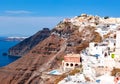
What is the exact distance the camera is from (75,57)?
5897 cm

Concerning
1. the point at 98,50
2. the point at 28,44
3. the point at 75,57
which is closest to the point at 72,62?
the point at 75,57

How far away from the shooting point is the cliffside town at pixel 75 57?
45875 millimetres

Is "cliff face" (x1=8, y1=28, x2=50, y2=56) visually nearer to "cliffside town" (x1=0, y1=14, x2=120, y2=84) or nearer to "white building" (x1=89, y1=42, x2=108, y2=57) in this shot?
"cliffside town" (x1=0, y1=14, x2=120, y2=84)

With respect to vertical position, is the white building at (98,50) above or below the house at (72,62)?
above

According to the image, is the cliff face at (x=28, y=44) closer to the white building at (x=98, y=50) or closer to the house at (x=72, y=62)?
the house at (x=72, y=62)

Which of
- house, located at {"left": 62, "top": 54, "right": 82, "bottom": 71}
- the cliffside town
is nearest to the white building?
the cliffside town

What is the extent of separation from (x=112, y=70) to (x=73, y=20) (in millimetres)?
53170

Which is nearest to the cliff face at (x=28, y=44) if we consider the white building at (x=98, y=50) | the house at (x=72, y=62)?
the house at (x=72, y=62)

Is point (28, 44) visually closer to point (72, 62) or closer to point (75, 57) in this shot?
point (72, 62)

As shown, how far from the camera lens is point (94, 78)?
4428 cm

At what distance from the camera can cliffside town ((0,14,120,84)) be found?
45875 mm

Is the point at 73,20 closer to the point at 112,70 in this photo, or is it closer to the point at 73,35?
the point at 73,35

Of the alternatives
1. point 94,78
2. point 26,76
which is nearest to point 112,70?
point 94,78

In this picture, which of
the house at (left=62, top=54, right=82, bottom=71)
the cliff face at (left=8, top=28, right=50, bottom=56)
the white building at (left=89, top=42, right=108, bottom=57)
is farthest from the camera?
the cliff face at (left=8, top=28, right=50, bottom=56)
